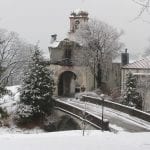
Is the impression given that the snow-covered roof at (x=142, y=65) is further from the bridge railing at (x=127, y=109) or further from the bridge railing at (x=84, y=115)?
the bridge railing at (x=84, y=115)

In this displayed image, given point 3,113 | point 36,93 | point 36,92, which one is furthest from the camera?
point 36,93

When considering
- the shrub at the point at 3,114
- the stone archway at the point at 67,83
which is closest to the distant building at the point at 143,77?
the stone archway at the point at 67,83

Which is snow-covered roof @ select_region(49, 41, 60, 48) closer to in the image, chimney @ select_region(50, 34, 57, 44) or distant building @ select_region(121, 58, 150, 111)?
chimney @ select_region(50, 34, 57, 44)

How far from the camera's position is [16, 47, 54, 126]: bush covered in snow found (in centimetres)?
3444

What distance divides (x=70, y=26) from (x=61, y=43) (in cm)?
645

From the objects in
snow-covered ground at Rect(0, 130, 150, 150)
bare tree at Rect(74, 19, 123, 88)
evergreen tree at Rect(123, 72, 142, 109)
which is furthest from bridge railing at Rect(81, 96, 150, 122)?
snow-covered ground at Rect(0, 130, 150, 150)

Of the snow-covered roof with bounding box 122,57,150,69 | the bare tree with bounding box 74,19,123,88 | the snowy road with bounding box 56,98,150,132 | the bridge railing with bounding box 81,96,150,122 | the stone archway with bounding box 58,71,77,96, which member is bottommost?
the snowy road with bounding box 56,98,150,132

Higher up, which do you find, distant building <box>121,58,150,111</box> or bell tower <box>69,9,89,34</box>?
bell tower <box>69,9,89,34</box>

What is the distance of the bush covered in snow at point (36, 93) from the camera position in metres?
34.4

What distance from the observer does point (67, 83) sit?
54.3 meters

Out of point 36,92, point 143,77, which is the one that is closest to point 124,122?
point 36,92

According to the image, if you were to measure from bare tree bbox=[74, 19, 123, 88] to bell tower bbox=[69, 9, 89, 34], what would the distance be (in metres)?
6.07

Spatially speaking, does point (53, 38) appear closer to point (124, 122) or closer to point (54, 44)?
point (54, 44)

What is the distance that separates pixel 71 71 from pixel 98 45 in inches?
233
